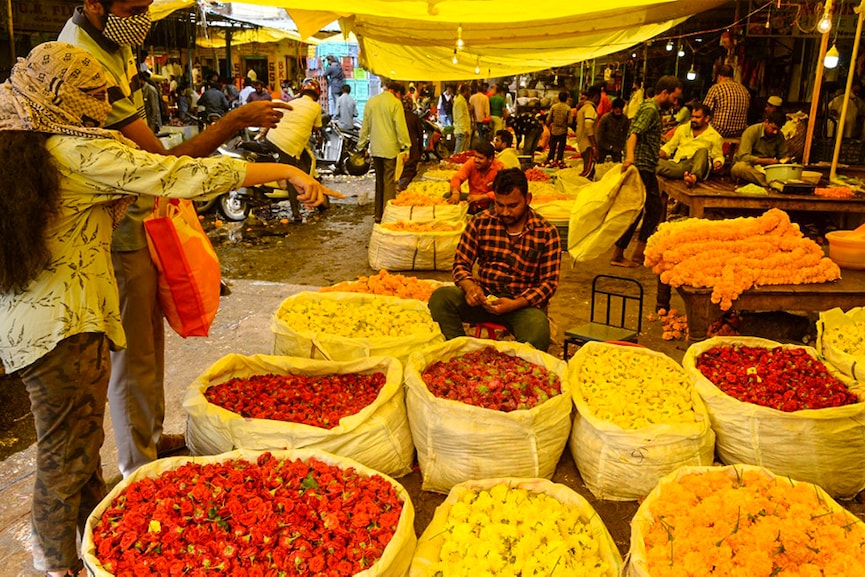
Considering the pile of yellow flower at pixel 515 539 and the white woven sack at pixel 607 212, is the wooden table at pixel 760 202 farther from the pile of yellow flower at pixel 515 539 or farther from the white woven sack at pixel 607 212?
the pile of yellow flower at pixel 515 539

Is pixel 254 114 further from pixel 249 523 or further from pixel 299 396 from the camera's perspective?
pixel 249 523

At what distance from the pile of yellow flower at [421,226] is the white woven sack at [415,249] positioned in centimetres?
12

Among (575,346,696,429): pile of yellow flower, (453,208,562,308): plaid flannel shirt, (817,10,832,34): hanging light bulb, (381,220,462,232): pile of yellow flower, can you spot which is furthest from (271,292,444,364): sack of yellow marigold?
(817,10,832,34): hanging light bulb

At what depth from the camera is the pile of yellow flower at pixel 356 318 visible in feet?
12.5

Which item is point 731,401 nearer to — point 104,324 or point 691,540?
point 691,540

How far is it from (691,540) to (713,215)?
17.1 feet

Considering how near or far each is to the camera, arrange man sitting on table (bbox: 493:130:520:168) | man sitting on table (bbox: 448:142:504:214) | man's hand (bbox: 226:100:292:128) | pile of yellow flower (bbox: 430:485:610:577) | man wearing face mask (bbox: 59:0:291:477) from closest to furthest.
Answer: pile of yellow flower (bbox: 430:485:610:577), man wearing face mask (bbox: 59:0:291:477), man's hand (bbox: 226:100:292:128), man sitting on table (bbox: 448:142:504:214), man sitting on table (bbox: 493:130:520:168)

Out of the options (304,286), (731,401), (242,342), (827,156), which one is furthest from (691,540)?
(827,156)

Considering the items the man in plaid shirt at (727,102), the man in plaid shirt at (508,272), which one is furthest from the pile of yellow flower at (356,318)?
the man in plaid shirt at (727,102)

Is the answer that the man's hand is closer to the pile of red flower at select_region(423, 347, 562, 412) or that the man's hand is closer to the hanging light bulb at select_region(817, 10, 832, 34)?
the pile of red flower at select_region(423, 347, 562, 412)

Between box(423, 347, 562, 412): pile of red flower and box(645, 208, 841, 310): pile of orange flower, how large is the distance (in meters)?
1.54

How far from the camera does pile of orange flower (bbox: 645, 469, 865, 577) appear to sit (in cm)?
199

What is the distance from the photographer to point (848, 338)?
12.2 feet

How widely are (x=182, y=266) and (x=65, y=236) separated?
2.33 feet
